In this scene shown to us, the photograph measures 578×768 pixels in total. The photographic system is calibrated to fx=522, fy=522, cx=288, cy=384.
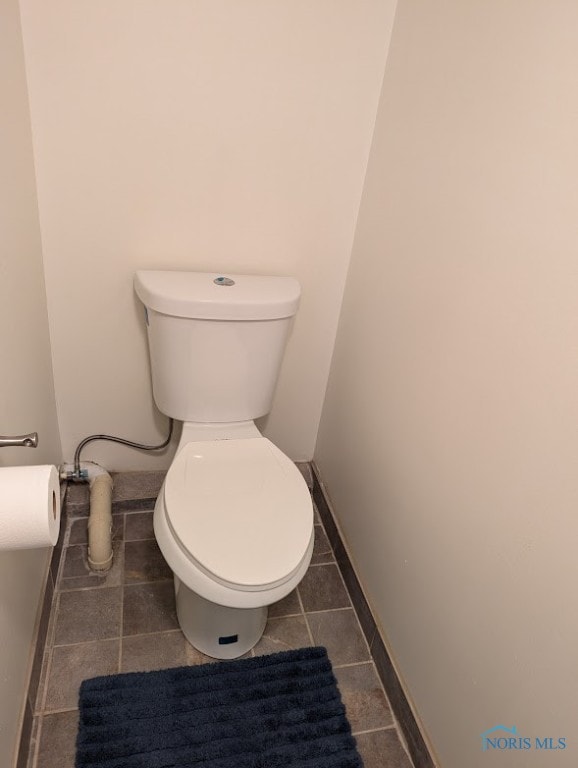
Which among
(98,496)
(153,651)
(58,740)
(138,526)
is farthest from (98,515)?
(58,740)

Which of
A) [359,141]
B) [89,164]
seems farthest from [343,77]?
[89,164]

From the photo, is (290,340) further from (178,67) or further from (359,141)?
(178,67)

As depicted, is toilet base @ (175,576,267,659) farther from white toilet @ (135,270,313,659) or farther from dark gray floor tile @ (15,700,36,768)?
dark gray floor tile @ (15,700,36,768)

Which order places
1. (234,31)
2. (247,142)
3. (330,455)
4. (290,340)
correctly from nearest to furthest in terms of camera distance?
1. (234,31)
2. (247,142)
3. (290,340)
4. (330,455)

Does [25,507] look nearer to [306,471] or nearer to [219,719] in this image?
[219,719]

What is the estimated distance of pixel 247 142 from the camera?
1.31 metres

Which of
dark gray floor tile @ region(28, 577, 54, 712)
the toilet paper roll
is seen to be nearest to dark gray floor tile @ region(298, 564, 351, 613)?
dark gray floor tile @ region(28, 577, 54, 712)

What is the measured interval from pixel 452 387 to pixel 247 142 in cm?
80

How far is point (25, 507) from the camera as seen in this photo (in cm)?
67

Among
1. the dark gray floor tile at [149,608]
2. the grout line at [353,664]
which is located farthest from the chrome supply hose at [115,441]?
the grout line at [353,664]

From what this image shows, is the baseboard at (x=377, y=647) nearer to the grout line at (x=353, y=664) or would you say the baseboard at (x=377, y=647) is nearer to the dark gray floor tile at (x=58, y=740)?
the grout line at (x=353, y=664)

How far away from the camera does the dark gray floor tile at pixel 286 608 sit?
147 cm

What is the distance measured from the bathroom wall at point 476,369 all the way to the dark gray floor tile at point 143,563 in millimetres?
608

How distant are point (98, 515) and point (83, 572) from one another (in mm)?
163
